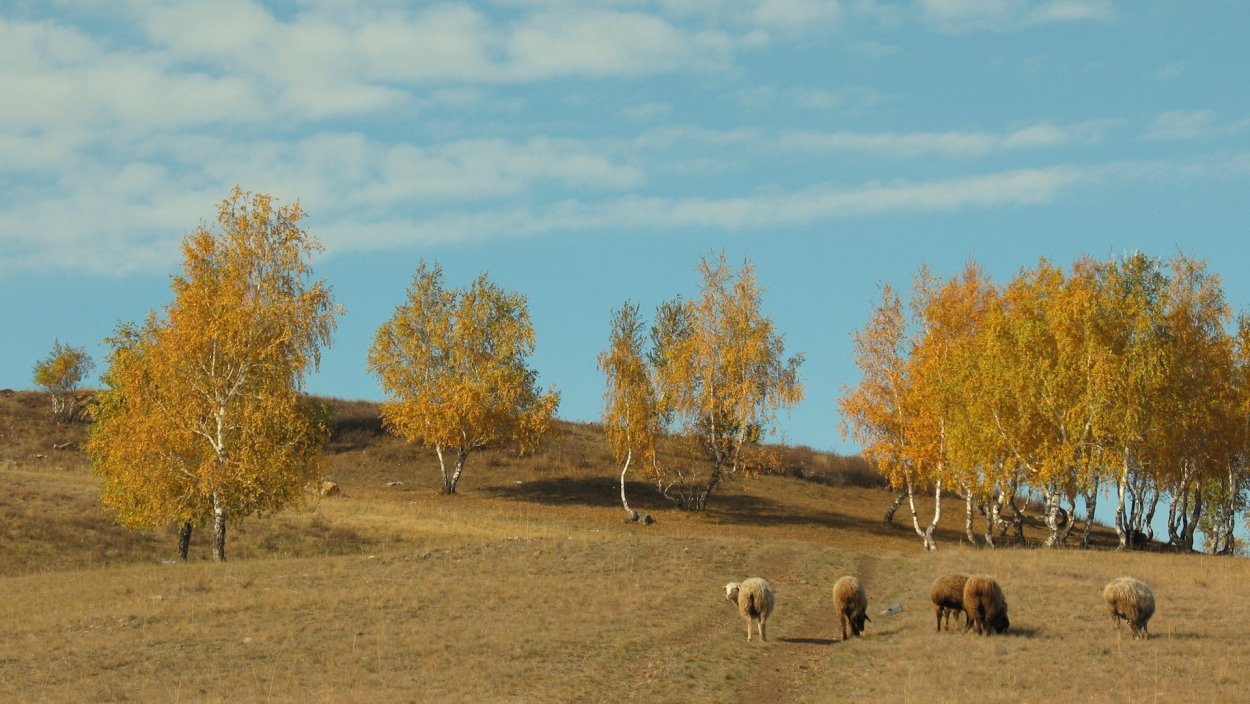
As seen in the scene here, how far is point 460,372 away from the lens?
268 feet

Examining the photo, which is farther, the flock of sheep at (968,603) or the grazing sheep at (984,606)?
the grazing sheep at (984,606)

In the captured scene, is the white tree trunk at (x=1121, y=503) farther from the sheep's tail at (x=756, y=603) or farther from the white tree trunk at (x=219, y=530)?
the white tree trunk at (x=219, y=530)

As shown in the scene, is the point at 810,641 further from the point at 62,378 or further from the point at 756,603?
the point at 62,378

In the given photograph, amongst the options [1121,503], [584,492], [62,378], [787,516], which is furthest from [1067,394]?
[62,378]

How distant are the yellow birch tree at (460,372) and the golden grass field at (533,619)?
15.1 meters

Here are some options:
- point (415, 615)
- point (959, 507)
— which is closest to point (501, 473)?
point (959, 507)

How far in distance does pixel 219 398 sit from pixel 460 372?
105 feet

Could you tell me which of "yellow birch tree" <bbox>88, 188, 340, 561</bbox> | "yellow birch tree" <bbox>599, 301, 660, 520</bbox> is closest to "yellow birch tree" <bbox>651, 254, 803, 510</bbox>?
"yellow birch tree" <bbox>599, 301, 660, 520</bbox>

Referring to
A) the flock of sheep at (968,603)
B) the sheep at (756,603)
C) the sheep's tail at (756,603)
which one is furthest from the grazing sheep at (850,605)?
the sheep's tail at (756,603)

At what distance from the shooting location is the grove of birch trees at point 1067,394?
182 feet

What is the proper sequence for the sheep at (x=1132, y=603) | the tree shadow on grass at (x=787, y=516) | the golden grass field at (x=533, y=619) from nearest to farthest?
the golden grass field at (x=533, y=619), the sheep at (x=1132, y=603), the tree shadow on grass at (x=787, y=516)

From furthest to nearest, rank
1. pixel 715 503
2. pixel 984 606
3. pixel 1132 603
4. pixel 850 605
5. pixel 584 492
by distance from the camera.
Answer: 1. pixel 584 492
2. pixel 715 503
3. pixel 850 605
4. pixel 984 606
5. pixel 1132 603

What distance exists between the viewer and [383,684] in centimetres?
2530

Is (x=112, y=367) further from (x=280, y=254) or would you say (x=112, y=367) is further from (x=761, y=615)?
(x=761, y=615)
